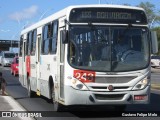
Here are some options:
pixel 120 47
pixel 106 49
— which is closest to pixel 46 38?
pixel 106 49

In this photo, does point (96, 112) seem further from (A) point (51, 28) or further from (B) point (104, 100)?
(A) point (51, 28)

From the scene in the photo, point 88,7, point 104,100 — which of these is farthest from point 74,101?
point 88,7

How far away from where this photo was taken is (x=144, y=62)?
1212 centimetres

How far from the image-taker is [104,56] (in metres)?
11.8

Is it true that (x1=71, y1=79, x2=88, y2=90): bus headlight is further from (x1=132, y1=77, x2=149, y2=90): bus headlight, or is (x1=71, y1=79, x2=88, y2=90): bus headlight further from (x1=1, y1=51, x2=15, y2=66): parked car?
(x1=1, y1=51, x2=15, y2=66): parked car

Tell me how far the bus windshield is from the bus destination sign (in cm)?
21

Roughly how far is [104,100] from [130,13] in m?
2.53

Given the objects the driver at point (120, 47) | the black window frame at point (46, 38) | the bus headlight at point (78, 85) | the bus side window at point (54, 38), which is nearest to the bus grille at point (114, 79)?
the bus headlight at point (78, 85)

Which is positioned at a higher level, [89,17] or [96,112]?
[89,17]

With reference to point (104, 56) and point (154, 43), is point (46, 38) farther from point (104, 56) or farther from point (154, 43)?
point (154, 43)

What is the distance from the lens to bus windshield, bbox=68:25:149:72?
11.8 metres

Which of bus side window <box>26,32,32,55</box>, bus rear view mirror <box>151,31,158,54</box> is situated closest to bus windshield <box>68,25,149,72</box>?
bus rear view mirror <box>151,31,158,54</box>

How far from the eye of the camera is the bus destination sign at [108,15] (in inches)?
478

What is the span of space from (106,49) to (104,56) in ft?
0.68
